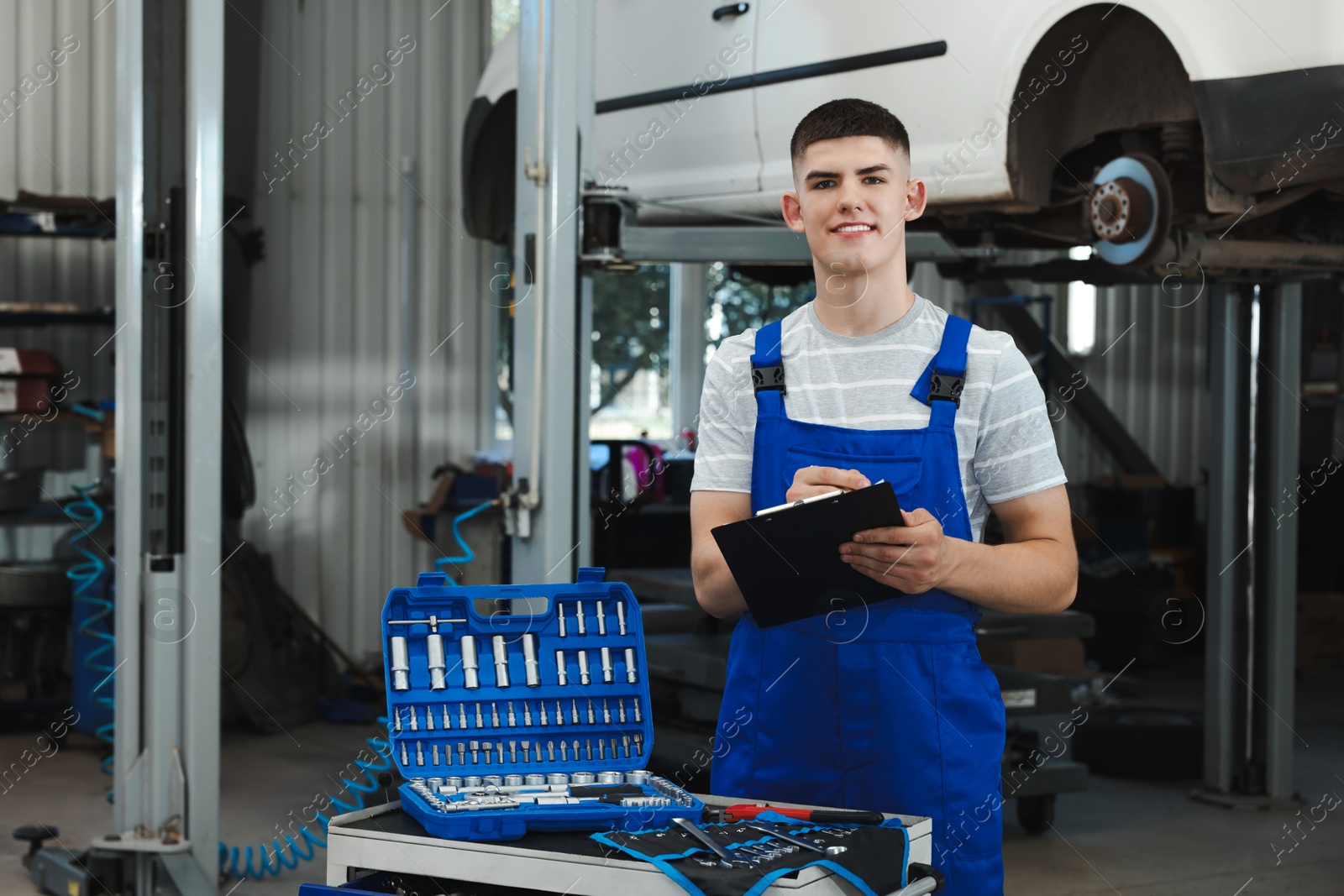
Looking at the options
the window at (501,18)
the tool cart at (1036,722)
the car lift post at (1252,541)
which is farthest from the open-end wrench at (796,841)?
the window at (501,18)

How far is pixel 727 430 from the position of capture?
4.97 ft

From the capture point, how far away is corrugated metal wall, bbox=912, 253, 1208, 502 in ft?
26.7

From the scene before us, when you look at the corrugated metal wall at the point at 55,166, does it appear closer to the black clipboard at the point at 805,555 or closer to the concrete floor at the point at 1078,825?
the concrete floor at the point at 1078,825

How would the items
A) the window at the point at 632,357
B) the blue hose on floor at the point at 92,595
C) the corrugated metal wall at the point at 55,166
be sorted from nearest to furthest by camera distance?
the blue hose on floor at the point at 92,595 < the corrugated metal wall at the point at 55,166 < the window at the point at 632,357

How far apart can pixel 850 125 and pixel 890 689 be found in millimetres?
630

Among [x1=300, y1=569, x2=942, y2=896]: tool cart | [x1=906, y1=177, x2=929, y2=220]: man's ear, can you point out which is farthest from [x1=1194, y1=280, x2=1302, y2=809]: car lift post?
[x1=300, y1=569, x2=942, y2=896]: tool cart

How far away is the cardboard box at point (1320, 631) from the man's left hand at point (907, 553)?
6.18 m

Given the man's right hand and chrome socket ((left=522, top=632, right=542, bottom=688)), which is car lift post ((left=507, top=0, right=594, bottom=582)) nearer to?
chrome socket ((left=522, top=632, right=542, bottom=688))

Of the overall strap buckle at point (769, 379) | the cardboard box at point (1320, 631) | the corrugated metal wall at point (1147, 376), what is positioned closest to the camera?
the overall strap buckle at point (769, 379)

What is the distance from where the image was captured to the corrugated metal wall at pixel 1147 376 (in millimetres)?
8133

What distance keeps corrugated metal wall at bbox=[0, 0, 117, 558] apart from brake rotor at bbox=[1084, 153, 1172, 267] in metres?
4.45

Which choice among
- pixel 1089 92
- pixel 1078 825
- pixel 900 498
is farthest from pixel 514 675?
pixel 1078 825

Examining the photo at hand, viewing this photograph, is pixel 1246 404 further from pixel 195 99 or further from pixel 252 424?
pixel 252 424

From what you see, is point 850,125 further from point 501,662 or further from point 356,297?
point 356,297
